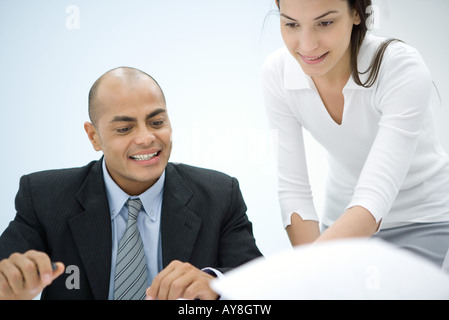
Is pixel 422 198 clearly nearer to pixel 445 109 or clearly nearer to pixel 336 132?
pixel 336 132

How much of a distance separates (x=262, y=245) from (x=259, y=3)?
151 cm

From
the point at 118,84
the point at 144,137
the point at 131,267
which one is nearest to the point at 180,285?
the point at 131,267

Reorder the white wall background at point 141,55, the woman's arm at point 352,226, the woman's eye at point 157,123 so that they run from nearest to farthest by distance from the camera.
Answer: the woman's arm at point 352,226, the woman's eye at point 157,123, the white wall background at point 141,55

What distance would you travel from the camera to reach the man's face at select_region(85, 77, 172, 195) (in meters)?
1.71

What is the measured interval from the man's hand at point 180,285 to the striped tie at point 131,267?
0.89 feet

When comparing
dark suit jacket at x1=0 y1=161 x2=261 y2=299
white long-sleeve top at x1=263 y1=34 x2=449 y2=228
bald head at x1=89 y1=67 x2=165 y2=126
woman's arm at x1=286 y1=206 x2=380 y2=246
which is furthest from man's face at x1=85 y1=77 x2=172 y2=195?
woman's arm at x1=286 y1=206 x2=380 y2=246

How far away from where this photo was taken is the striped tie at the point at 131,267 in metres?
1.60

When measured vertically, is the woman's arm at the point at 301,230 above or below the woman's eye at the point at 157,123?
below

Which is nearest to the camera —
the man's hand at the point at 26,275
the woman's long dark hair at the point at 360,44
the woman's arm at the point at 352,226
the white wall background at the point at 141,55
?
the man's hand at the point at 26,275

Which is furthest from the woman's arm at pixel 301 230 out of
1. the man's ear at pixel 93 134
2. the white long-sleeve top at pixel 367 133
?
the man's ear at pixel 93 134

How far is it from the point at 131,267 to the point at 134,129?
1.44ft

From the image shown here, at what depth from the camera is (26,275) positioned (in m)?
1.27

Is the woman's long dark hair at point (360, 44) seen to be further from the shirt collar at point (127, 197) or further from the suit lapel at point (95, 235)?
the suit lapel at point (95, 235)
